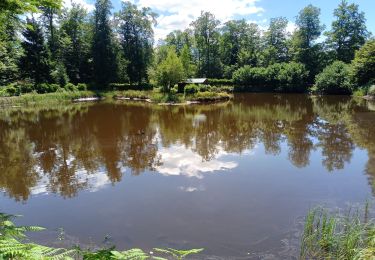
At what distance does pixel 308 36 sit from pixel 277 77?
12.3 meters

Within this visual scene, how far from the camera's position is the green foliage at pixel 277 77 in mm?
47875

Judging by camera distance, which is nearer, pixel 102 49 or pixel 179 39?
pixel 102 49

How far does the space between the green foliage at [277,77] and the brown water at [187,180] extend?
2882cm

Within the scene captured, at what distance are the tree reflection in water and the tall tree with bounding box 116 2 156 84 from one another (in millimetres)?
27402

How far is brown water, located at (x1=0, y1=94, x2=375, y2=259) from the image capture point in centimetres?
688

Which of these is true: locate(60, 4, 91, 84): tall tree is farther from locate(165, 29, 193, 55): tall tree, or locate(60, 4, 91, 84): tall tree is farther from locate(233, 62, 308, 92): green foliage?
locate(233, 62, 308, 92): green foliage

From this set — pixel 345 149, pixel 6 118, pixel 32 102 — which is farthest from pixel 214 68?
pixel 345 149

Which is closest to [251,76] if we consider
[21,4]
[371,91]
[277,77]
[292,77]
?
[277,77]

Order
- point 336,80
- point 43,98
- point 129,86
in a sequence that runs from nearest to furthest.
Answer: point 43,98 < point 336,80 < point 129,86

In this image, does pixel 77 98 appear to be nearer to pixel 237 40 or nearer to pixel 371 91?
pixel 371 91

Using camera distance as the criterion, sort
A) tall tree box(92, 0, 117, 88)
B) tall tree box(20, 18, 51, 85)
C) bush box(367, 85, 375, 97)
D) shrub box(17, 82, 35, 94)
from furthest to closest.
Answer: tall tree box(92, 0, 117, 88)
tall tree box(20, 18, 51, 85)
shrub box(17, 82, 35, 94)
bush box(367, 85, 375, 97)

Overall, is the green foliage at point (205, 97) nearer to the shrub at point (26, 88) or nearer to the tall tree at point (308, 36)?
the shrub at point (26, 88)

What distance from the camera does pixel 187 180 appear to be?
10.2m

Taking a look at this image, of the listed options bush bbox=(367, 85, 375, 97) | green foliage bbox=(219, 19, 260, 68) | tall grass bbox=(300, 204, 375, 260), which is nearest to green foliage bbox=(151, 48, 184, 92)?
bush bbox=(367, 85, 375, 97)
